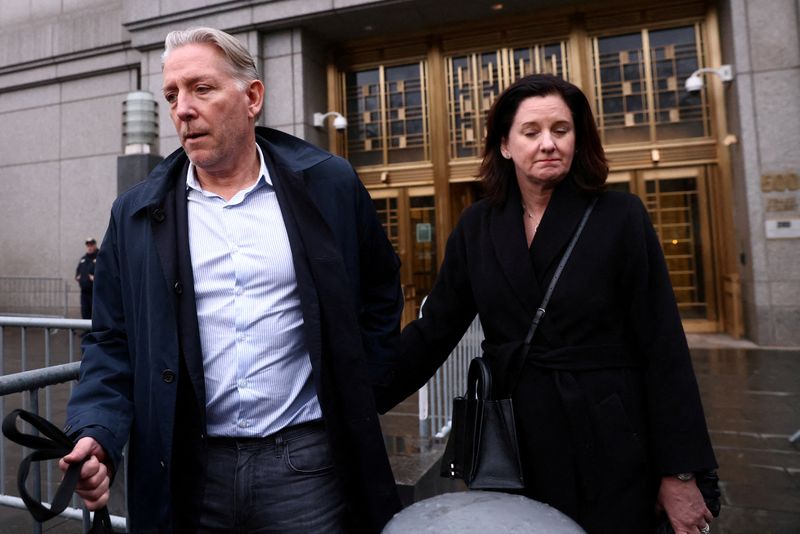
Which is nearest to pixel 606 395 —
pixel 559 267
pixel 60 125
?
pixel 559 267

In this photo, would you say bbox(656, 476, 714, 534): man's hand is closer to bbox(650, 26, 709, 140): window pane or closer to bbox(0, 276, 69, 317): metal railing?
bbox(650, 26, 709, 140): window pane

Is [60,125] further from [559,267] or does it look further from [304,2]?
[559,267]

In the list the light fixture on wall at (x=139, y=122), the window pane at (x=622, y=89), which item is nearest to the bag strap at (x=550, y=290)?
the light fixture on wall at (x=139, y=122)

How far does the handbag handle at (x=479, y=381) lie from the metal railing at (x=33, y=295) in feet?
43.9

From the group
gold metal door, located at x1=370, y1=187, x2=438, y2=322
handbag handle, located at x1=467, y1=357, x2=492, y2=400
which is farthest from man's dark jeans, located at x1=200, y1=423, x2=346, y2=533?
gold metal door, located at x1=370, y1=187, x2=438, y2=322

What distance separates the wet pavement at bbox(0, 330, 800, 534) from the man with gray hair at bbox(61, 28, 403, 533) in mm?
1995

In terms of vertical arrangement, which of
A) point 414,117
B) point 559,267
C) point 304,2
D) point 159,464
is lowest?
point 159,464

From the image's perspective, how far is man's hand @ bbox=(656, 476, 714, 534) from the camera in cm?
170

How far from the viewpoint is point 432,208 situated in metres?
11.4

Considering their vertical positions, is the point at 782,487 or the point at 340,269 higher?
the point at 340,269

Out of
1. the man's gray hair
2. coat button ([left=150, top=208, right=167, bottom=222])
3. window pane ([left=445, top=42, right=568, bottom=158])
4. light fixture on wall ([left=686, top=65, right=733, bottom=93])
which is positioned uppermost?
window pane ([left=445, top=42, right=568, bottom=158])

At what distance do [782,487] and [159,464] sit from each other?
4015mm

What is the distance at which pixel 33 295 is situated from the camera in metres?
13.5

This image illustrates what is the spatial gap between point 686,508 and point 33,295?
49.6 ft
